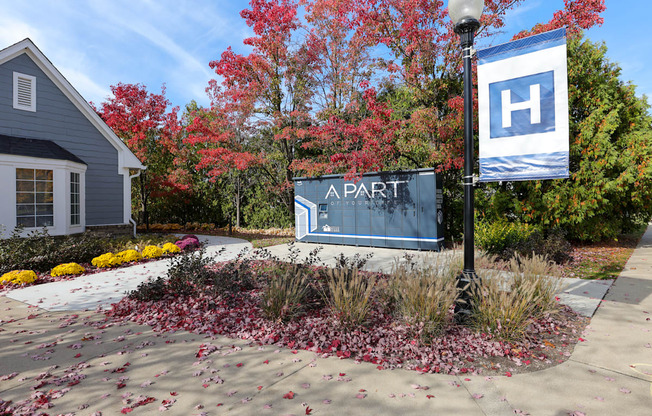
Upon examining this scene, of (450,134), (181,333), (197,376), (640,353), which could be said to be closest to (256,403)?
(197,376)

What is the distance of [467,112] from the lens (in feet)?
12.2

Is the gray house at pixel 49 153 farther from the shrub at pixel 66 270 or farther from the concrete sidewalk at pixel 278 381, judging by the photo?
the concrete sidewalk at pixel 278 381

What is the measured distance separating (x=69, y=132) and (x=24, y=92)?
1472 mm

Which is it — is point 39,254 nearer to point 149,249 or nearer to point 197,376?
point 149,249

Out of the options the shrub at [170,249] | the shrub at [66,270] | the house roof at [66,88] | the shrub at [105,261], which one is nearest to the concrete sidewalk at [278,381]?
the shrub at [66,270]

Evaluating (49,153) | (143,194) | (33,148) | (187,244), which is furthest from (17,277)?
(143,194)

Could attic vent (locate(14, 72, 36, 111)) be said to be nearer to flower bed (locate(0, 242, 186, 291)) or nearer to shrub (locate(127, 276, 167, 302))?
flower bed (locate(0, 242, 186, 291))

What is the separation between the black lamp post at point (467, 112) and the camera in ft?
11.9

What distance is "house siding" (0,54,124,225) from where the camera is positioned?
30.2ft

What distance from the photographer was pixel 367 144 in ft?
31.4

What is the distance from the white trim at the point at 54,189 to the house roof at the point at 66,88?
A: 5.19 feet

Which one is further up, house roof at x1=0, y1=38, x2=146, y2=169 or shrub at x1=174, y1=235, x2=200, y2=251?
house roof at x1=0, y1=38, x2=146, y2=169

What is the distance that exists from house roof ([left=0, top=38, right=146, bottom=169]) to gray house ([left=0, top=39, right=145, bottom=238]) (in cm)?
2

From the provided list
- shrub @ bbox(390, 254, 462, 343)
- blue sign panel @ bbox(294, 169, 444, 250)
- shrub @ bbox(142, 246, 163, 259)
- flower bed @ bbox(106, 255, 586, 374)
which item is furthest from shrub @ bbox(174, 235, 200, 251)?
shrub @ bbox(390, 254, 462, 343)
